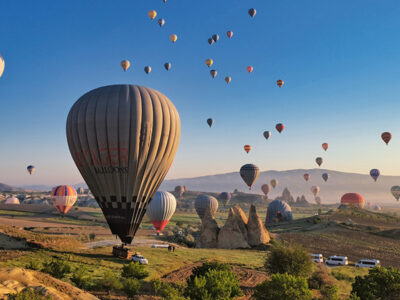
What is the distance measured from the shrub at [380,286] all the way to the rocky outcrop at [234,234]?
3411cm

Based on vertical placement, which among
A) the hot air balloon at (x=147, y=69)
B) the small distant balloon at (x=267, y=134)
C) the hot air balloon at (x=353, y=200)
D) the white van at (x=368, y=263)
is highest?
the hot air balloon at (x=147, y=69)

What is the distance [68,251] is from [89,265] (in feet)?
22.0

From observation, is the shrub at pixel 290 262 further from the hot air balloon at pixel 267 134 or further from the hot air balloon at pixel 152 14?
the hot air balloon at pixel 267 134

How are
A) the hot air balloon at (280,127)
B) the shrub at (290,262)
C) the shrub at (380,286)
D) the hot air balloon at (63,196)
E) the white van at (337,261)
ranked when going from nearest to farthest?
the shrub at (380,286), the shrub at (290,262), the white van at (337,261), the hot air balloon at (280,127), the hot air balloon at (63,196)

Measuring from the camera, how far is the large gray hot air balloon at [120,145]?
35.2 meters

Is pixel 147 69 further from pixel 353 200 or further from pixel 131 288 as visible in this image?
pixel 353 200

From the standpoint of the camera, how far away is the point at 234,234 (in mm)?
61281

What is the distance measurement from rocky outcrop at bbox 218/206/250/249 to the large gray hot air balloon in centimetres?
2786

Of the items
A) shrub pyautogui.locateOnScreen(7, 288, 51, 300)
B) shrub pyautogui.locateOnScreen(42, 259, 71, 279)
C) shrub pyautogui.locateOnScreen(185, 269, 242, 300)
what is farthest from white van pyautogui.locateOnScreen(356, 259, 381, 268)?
shrub pyautogui.locateOnScreen(7, 288, 51, 300)

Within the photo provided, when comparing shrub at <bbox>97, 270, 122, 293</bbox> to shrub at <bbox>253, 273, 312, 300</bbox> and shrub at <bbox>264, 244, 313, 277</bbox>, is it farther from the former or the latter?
shrub at <bbox>264, 244, 313, 277</bbox>

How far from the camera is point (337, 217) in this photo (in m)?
97.8

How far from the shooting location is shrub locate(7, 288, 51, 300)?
15.7 metres

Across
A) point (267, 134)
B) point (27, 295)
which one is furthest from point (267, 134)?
point (27, 295)

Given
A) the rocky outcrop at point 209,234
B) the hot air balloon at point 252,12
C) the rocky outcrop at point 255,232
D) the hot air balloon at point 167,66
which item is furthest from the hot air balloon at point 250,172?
the hot air balloon at point 252,12
